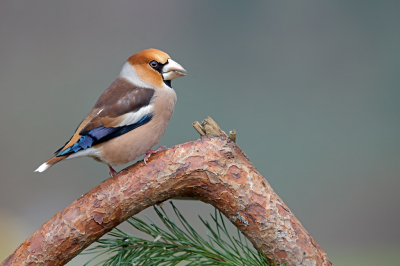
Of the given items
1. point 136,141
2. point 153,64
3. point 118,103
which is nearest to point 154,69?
point 153,64

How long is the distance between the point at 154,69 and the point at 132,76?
0.11 m

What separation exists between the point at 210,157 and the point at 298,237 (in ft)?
1.47

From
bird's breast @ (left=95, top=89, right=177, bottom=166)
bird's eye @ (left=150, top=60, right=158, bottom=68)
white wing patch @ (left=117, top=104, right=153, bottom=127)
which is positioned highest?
bird's eye @ (left=150, top=60, right=158, bottom=68)

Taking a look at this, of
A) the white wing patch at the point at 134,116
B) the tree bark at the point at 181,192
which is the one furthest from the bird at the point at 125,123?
the tree bark at the point at 181,192

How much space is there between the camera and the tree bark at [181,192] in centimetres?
134

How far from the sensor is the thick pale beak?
1.65 meters

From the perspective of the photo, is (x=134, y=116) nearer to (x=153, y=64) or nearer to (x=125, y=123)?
(x=125, y=123)

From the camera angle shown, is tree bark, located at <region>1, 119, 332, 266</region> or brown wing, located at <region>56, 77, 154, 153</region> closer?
tree bark, located at <region>1, 119, 332, 266</region>

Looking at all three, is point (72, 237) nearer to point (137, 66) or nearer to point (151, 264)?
point (151, 264)

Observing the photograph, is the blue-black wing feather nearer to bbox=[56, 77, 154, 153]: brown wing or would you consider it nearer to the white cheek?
bbox=[56, 77, 154, 153]: brown wing

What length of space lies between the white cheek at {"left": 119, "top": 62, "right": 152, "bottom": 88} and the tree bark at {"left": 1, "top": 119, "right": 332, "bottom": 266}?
1.36 ft

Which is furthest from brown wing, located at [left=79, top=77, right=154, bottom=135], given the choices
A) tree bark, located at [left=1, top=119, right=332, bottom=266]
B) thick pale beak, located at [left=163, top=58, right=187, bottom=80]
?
tree bark, located at [left=1, top=119, right=332, bottom=266]

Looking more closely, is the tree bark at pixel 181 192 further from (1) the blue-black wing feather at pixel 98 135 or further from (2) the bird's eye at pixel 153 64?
(2) the bird's eye at pixel 153 64

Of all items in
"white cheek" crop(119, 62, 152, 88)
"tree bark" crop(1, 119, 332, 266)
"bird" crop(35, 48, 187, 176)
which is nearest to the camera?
"tree bark" crop(1, 119, 332, 266)
